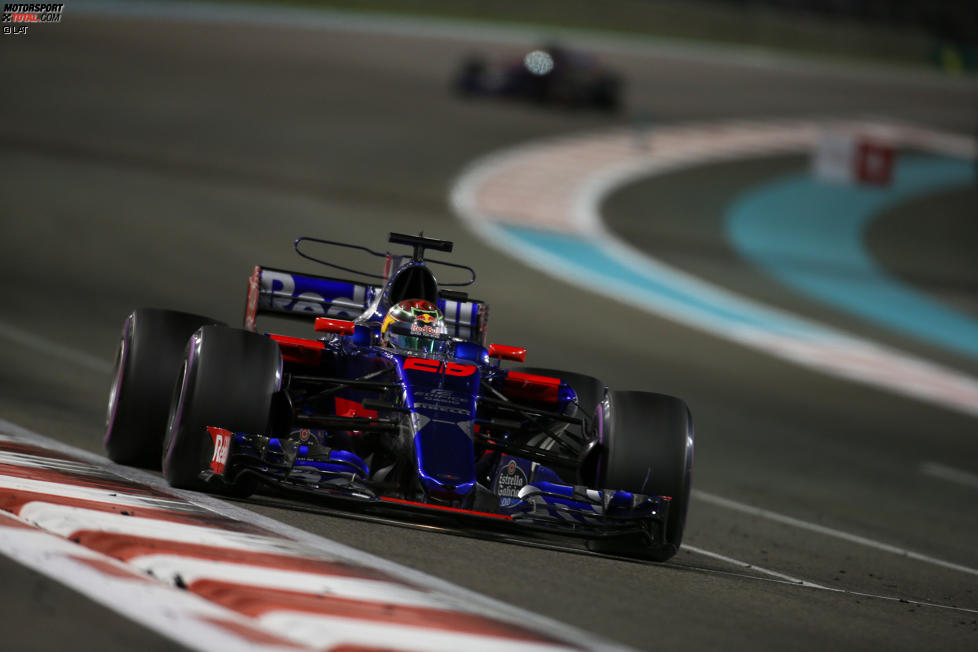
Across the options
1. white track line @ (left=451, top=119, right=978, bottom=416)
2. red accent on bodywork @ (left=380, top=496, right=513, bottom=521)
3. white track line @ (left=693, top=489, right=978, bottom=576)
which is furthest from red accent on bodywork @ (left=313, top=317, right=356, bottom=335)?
white track line @ (left=451, top=119, right=978, bottom=416)

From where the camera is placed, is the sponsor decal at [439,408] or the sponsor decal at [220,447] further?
the sponsor decal at [439,408]

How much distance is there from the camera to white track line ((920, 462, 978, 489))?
1439 centimetres

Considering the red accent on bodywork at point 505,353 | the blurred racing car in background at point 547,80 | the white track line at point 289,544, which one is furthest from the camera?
the blurred racing car in background at point 547,80

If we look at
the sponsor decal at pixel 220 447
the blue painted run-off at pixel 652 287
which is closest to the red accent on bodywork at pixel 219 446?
the sponsor decal at pixel 220 447

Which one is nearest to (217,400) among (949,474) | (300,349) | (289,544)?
(300,349)

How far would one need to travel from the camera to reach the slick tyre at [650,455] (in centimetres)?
819

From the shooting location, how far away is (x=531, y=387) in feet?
30.7

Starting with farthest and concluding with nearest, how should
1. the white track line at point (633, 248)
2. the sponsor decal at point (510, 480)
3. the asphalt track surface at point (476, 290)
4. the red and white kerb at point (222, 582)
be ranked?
1. the white track line at point (633, 248)
2. the sponsor decal at point (510, 480)
3. the asphalt track surface at point (476, 290)
4. the red and white kerb at point (222, 582)

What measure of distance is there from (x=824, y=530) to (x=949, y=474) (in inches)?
170

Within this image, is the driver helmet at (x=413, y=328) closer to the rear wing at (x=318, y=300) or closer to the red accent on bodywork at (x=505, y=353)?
the red accent on bodywork at (x=505, y=353)

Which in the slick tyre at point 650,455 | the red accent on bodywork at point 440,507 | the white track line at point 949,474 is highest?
the slick tyre at point 650,455

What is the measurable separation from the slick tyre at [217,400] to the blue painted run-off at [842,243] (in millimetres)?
16045

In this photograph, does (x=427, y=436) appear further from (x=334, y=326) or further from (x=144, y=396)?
(x=144, y=396)

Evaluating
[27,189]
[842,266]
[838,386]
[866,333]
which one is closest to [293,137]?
[27,189]
